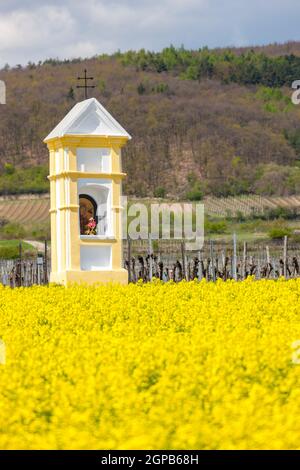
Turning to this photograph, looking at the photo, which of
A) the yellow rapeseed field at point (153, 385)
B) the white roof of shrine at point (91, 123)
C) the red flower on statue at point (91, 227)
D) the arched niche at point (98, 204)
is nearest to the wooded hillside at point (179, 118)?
the arched niche at point (98, 204)

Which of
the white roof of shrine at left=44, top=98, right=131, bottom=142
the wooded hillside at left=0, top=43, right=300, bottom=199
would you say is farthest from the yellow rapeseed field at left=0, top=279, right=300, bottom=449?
the wooded hillside at left=0, top=43, right=300, bottom=199

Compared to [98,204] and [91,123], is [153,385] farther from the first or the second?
[98,204]

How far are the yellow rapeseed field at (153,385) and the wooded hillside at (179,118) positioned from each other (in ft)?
292

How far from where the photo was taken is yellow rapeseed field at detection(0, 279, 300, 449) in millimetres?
7941

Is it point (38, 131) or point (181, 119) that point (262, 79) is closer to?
point (181, 119)

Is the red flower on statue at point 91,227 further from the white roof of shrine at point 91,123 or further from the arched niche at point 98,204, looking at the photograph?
the white roof of shrine at point 91,123

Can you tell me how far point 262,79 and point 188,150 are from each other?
137 ft

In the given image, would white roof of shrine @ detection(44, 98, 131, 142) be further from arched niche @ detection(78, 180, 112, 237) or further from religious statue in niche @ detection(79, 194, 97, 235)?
religious statue in niche @ detection(79, 194, 97, 235)

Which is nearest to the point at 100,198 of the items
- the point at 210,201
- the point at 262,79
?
the point at 210,201

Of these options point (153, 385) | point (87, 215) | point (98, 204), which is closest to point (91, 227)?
point (87, 215)

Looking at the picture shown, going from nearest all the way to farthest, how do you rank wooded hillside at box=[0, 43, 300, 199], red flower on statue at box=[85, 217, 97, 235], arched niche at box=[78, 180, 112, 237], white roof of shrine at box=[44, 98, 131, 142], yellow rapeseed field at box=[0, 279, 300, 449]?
yellow rapeseed field at box=[0, 279, 300, 449] → white roof of shrine at box=[44, 98, 131, 142] → arched niche at box=[78, 180, 112, 237] → red flower on statue at box=[85, 217, 97, 235] → wooded hillside at box=[0, 43, 300, 199]

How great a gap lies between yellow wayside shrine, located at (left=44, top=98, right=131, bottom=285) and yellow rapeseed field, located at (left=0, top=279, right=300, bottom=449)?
322 inches

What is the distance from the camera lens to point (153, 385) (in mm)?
9945

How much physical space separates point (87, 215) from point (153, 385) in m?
14.9
